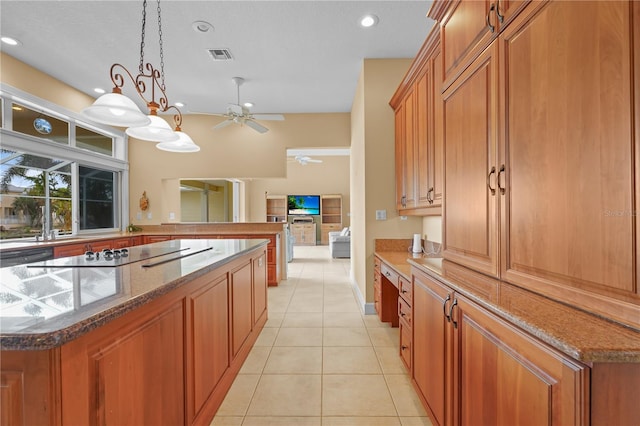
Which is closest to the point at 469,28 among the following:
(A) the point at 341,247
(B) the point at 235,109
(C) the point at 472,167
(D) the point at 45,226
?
(C) the point at 472,167

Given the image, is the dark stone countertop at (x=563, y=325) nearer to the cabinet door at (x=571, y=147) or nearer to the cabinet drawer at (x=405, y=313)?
Result: the cabinet door at (x=571, y=147)

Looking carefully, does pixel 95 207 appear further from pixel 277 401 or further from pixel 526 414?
pixel 526 414

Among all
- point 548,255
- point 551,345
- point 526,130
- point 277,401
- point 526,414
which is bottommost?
point 277,401

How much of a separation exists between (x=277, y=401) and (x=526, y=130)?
208cm

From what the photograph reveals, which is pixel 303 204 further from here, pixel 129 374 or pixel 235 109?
pixel 129 374

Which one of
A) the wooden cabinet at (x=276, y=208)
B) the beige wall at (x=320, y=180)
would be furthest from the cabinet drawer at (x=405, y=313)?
the wooden cabinet at (x=276, y=208)

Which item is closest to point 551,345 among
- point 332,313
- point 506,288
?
point 506,288

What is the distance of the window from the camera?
137 inches

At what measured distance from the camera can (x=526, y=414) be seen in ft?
2.77

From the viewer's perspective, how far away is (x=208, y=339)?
1.68 m

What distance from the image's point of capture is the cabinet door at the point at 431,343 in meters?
1.39

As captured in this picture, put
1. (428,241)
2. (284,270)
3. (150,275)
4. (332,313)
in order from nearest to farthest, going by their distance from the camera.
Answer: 1. (150,275)
2. (428,241)
3. (332,313)
4. (284,270)

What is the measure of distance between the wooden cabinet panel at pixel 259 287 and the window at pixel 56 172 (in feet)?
10.5

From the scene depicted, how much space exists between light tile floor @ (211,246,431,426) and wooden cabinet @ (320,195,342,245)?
7.58 metres
